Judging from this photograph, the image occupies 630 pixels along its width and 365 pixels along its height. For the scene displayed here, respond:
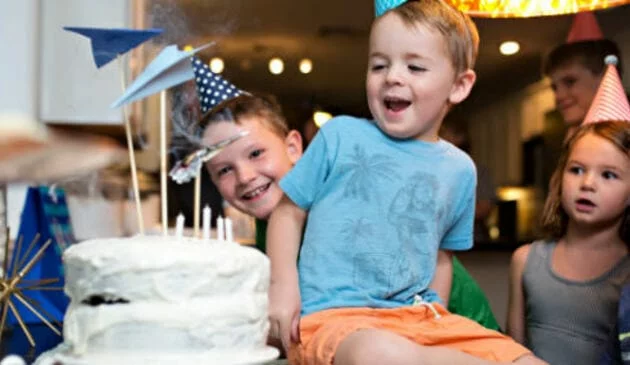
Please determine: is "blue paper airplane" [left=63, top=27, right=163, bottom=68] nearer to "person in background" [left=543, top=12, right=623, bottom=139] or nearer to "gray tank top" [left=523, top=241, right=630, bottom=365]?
"gray tank top" [left=523, top=241, right=630, bottom=365]

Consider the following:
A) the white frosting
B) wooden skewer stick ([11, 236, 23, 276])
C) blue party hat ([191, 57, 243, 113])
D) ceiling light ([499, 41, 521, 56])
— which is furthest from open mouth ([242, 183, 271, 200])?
ceiling light ([499, 41, 521, 56])

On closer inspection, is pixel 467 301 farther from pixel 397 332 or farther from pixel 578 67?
pixel 578 67

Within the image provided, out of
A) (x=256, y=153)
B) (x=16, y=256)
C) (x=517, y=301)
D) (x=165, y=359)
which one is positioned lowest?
(x=517, y=301)

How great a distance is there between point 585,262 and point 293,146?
2.10 feet

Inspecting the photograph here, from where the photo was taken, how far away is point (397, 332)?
150cm

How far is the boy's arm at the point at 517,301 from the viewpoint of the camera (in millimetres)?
2168

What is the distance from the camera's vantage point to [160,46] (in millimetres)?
2836

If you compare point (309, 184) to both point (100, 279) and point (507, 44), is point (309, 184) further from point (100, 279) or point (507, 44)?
point (507, 44)

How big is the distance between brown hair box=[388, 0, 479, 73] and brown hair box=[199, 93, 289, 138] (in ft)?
1.33

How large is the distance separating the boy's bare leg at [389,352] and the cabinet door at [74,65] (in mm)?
1691

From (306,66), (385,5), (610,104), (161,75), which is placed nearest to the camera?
(161,75)

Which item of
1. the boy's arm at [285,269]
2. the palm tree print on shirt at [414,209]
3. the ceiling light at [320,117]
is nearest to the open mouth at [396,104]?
the palm tree print on shirt at [414,209]

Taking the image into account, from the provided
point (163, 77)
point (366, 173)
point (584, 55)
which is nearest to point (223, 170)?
point (366, 173)

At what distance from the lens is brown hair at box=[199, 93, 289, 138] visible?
75.9 inches
